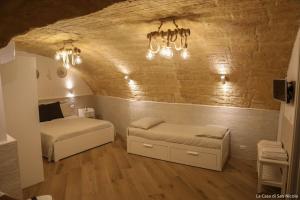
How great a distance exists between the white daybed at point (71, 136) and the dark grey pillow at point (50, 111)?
126 mm

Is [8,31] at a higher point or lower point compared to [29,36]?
lower

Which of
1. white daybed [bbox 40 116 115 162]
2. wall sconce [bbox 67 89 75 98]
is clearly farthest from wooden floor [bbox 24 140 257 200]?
wall sconce [bbox 67 89 75 98]

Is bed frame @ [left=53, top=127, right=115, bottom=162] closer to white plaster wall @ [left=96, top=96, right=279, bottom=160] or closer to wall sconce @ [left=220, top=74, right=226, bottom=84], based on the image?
white plaster wall @ [left=96, top=96, right=279, bottom=160]

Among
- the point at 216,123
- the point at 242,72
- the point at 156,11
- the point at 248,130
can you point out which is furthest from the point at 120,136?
the point at 156,11

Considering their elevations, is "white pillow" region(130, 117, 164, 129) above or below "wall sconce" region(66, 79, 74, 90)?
below

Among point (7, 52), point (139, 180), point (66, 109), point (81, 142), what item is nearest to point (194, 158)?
point (139, 180)

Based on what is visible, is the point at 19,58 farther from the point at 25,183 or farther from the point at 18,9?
the point at 18,9

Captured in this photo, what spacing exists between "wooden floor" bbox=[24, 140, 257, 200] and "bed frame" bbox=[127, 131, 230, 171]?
0.10m

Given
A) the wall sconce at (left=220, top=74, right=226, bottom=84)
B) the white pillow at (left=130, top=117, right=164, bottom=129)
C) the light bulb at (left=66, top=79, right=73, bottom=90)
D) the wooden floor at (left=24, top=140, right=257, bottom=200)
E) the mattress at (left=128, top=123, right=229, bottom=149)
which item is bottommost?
the wooden floor at (left=24, top=140, right=257, bottom=200)

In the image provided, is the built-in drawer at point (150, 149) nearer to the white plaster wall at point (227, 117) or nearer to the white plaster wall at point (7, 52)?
the white plaster wall at point (227, 117)

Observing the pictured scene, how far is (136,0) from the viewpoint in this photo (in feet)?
6.27

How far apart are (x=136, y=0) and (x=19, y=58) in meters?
1.96

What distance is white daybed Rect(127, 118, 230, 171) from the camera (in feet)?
11.2

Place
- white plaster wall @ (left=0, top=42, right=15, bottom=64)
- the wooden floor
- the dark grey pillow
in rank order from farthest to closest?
the dark grey pillow < the wooden floor < white plaster wall @ (left=0, top=42, right=15, bottom=64)
